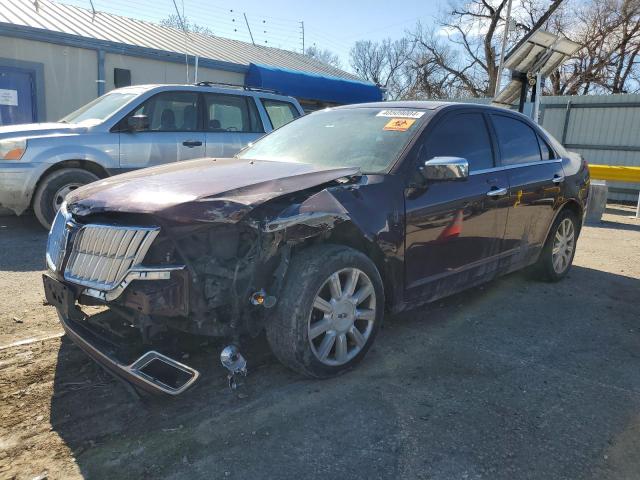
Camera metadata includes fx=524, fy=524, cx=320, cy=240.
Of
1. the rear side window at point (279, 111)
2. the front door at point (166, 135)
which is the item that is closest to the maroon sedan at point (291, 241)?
the front door at point (166, 135)

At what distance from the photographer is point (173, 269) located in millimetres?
2594

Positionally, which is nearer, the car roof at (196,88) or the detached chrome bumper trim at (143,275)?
the detached chrome bumper trim at (143,275)

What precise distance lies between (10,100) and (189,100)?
6.36 metres

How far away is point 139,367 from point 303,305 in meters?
0.89

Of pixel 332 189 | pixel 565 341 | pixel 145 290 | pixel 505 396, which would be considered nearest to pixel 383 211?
pixel 332 189

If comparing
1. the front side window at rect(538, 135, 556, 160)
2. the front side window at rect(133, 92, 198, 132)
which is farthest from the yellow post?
the front side window at rect(133, 92, 198, 132)

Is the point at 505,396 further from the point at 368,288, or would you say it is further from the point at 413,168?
the point at 413,168

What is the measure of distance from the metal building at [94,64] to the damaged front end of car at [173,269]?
1040cm

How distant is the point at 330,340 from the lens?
3.09 metres

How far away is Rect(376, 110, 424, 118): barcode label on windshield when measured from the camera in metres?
3.90

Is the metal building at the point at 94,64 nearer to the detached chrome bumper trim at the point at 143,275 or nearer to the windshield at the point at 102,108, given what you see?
the windshield at the point at 102,108

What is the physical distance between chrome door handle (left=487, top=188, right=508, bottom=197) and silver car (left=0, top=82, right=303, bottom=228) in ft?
15.0

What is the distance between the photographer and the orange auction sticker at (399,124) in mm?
3777

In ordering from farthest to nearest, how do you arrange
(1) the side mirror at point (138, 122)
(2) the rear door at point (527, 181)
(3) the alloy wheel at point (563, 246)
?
(1) the side mirror at point (138, 122)
(3) the alloy wheel at point (563, 246)
(2) the rear door at point (527, 181)
